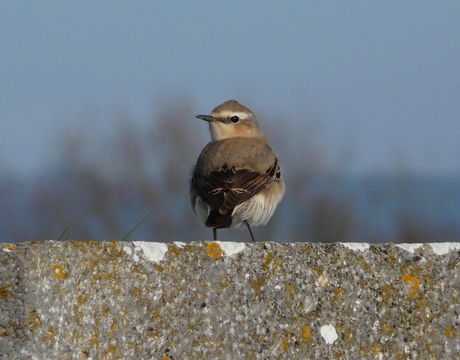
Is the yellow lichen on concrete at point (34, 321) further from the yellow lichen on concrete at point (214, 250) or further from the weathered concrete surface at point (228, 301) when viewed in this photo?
the yellow lichen on concrete at point (214, 250)

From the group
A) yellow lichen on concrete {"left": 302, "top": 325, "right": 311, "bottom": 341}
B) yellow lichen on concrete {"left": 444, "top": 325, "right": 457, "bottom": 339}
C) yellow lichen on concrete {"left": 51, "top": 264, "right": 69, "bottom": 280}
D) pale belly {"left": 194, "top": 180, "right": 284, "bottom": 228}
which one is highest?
yellow lichen on concrete {"left": 51, "top": 264, "right": 69, "bottom": 280}

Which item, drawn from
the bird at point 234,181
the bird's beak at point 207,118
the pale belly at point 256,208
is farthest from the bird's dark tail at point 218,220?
the bird's beak at point 207,118

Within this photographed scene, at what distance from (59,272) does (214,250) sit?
53 centimetres

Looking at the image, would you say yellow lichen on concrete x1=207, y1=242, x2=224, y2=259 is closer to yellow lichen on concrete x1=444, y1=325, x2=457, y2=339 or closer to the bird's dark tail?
yellow lichen on concrete x1=444, y1=325, x2=457, y2=339

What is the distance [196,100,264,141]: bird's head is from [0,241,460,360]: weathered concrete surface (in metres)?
5.96

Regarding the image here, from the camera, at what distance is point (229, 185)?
7773 millimetres

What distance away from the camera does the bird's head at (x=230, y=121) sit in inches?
370

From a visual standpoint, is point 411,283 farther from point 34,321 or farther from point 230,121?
point 230,121

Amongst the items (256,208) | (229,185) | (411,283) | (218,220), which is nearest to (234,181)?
(229,185)

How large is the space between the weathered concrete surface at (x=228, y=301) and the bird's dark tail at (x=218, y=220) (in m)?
3.81

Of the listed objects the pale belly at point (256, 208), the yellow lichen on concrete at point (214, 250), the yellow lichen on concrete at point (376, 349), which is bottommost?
the pale belly at point (256, 208)

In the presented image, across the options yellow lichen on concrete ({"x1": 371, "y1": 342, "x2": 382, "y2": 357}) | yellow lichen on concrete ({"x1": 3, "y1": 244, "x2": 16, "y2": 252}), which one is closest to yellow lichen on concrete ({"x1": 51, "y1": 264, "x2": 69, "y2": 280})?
yellow lichen on concrete ({"x1": 3, "y1": 244, "x2": 16, "y2": 252})

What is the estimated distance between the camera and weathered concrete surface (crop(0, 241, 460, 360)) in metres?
2.96

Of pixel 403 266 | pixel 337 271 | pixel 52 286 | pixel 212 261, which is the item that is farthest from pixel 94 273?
pixel 403 266
